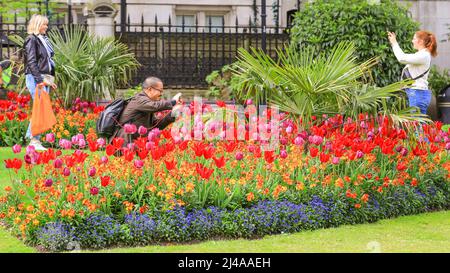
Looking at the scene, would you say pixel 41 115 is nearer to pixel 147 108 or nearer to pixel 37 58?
pixel 37 58

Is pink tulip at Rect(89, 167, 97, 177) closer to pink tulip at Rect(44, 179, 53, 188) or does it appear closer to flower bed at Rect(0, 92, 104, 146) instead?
pink tulip at Rect(44, 179, 53, 188)

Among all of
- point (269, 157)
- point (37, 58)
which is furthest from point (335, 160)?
point (37, 58)

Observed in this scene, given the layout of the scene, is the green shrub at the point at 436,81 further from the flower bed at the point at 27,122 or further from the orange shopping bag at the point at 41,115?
the orange shopping bag at the point at 41,115

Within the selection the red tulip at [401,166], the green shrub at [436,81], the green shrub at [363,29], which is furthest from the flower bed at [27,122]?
the green shrub at [436,81]

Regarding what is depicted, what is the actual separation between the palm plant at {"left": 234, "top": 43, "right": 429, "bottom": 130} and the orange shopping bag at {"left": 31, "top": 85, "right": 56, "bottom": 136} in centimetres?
278

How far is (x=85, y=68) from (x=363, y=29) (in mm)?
4808

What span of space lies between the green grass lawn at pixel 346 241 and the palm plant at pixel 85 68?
7679mm

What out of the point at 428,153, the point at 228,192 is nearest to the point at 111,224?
the point at 228,192

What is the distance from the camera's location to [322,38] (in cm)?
1678

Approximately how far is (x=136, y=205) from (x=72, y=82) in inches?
317

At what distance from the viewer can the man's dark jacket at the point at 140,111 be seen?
10102 millimetres

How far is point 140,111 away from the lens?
33.6 feet

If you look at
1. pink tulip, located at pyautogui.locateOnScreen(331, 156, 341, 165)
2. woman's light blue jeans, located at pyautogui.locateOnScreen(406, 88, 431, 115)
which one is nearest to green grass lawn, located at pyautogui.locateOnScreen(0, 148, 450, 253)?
pink tulip, located at pyautogui.locateOnScreen(331, 156, 341, 165)

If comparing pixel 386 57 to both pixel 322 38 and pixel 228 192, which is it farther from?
pixel 228 192
